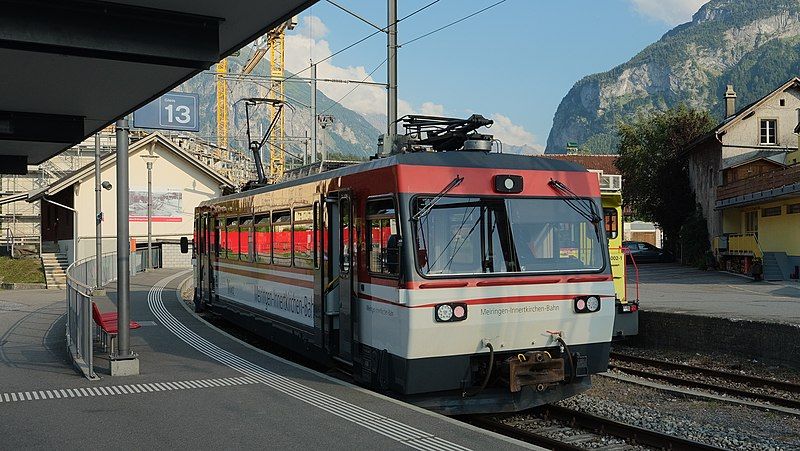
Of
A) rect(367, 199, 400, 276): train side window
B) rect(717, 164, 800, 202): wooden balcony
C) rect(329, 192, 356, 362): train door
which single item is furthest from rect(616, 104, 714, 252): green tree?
rect(367, 199, 400, 276): train side window

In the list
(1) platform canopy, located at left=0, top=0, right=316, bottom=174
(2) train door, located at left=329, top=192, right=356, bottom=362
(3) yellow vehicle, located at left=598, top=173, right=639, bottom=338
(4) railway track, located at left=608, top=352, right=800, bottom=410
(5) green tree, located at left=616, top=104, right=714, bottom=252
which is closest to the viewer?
(1) platform canopy, located at left=0, top=0, right=316, bottom=174

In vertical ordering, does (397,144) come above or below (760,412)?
above

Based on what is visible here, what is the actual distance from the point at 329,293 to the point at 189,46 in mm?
4038

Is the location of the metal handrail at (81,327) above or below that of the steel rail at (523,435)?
above

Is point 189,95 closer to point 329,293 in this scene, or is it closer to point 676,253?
point 329,293

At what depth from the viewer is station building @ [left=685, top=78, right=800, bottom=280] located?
3412cm

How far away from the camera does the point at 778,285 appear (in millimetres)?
30219

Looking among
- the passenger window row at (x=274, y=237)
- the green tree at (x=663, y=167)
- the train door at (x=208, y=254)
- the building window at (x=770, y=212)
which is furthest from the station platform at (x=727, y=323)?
the green tree at (x=663, y=167)

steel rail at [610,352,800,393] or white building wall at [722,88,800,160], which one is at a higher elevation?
white building wall at [722,88,800,160]

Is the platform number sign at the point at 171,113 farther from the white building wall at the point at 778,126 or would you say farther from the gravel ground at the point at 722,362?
the white building wall at the point at 778,126

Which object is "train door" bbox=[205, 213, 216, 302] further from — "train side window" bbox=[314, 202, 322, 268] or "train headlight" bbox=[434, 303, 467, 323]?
"train headlight" bbox=[434, 303, 467, 323]

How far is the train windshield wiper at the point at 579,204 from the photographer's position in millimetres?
9812

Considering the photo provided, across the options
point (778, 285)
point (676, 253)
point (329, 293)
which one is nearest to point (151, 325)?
point (329, 293)

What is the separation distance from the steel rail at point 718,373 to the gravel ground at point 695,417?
167 cm
